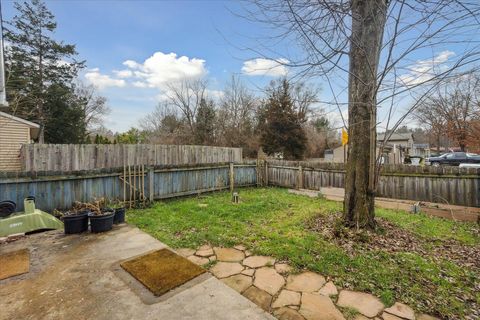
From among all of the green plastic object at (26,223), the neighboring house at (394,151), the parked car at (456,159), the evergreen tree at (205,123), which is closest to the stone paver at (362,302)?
the green plastic object at (26,223)

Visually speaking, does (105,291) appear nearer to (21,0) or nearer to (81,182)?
(81,182)

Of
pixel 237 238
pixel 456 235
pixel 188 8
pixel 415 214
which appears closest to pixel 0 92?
pixel 188 8

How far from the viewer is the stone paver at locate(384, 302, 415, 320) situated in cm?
190

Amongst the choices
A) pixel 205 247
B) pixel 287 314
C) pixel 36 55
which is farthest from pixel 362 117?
pixel 36 55

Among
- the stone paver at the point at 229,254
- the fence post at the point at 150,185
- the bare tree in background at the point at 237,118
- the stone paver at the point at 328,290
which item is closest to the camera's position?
the stone paver at the point at 328,290

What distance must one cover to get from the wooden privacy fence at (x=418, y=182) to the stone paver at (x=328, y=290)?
5.14m

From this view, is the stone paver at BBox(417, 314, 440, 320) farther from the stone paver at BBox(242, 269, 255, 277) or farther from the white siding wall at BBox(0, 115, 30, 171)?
the white siding wall at BBox(0, 115, 30, 171)

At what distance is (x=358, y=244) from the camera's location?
3.28 metres

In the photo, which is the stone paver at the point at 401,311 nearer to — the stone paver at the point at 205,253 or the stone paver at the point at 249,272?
the stone paver at the point at 249,272

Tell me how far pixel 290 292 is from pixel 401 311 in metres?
0.96

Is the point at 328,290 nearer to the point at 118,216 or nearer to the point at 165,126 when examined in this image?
the point at 118,216

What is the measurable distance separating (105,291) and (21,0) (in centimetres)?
1925

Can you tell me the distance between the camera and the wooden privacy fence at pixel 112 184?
431 centimetres

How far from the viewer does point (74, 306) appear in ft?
6.34
